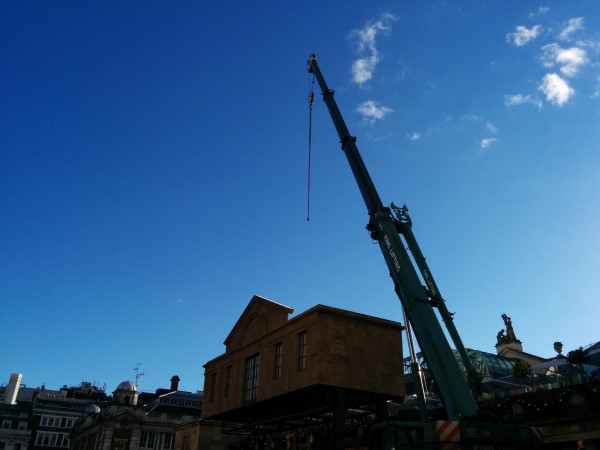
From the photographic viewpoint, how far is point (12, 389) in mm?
87812

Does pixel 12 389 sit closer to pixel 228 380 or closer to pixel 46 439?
pixel 46 439

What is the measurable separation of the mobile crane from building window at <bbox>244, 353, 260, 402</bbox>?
12376mm

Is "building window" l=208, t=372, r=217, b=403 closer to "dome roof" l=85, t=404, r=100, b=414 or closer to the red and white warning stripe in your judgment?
the red and white warning stripe

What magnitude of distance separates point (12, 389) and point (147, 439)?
3578cm

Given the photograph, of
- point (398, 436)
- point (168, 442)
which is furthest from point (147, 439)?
point (398, 436)

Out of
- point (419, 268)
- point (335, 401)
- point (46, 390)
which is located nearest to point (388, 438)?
point (419, 268)

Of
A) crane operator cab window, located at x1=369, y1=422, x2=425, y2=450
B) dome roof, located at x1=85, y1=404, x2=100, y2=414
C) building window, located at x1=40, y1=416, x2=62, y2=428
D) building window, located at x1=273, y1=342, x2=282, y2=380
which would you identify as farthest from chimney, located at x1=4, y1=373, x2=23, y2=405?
crane operator cab window, located at x1=369, y1=422, x2=425, y2=450

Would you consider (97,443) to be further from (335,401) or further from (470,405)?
(470,405)

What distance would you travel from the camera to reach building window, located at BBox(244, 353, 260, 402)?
2867 centimetres

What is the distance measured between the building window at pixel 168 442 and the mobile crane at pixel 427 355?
55.8 meters

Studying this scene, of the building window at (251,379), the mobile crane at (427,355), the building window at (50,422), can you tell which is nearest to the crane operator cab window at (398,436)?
the mobile crane at (427,355)

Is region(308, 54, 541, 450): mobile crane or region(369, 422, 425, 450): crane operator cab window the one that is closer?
region(308, 54, 541, 450): mobile crane

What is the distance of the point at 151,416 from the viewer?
67000mm

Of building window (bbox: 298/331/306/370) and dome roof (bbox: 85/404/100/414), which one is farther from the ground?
dome roof (bbox: 85/404/100/414)
